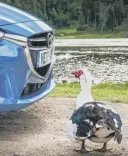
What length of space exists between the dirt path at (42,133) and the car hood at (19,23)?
117 centimetres

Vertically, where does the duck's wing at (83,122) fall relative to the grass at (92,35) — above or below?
below

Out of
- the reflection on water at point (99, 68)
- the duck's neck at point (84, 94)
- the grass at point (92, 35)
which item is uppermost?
the grass at point (92, 35)

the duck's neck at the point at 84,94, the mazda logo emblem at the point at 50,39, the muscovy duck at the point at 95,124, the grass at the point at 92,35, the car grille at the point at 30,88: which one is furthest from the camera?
the grass at the point at 92,35

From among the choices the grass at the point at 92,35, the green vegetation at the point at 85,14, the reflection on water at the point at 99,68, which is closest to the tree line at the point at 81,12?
the green vegetation at the point at 85,14

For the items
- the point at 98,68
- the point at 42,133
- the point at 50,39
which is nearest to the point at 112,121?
the point at 42,133

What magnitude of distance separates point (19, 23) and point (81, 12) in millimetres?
111782

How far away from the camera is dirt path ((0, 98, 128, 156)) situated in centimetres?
477

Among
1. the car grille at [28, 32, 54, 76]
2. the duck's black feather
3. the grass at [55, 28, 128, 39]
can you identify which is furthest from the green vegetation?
the duck's black feather

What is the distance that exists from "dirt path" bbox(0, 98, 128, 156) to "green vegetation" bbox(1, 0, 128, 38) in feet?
270

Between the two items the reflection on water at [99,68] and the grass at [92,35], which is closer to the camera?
the reflection on water at [99,68]

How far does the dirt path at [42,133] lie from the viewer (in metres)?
4.77

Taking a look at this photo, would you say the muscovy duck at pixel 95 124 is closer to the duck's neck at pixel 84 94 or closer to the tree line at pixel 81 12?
the duck's neck at pixel 84 94

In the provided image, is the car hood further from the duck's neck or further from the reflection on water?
the reflection on water

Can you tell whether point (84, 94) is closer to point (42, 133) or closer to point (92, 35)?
point (42, 133)
